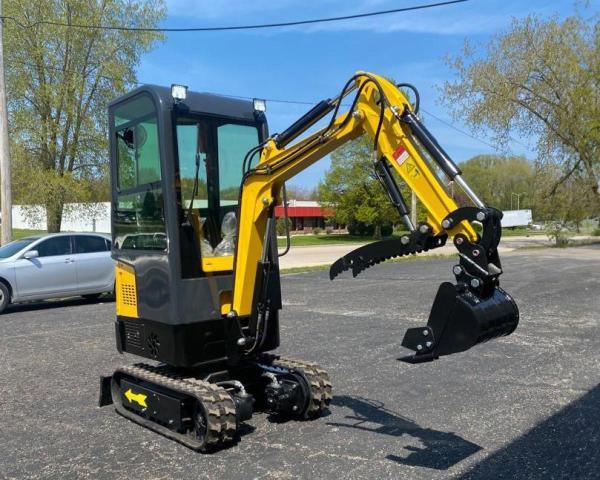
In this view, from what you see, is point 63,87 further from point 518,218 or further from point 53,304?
point 518,218

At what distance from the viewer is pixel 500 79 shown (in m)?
32.5

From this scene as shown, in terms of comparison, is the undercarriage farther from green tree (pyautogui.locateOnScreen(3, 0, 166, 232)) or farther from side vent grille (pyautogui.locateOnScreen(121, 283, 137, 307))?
green tree (pyautogui.locateOnScreen(3, 0, 166, 232))

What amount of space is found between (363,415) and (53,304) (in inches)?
412

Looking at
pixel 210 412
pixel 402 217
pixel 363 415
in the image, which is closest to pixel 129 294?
pixel 210 412

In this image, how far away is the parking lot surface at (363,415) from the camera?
4.39 metres

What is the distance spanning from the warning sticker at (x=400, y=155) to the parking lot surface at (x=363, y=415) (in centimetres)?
213

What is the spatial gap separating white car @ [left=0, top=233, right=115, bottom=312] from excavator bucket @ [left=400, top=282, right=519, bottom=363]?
34.7 ft

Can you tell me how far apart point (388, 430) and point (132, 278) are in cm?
258

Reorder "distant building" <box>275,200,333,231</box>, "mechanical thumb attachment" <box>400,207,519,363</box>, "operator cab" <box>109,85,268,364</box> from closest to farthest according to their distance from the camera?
"mechanical thumb attachment" <box>400,207,519,363</box>, "operator cab" <box>109,85,268,364</box>, "distant building" <box>275,200,333,231</box>

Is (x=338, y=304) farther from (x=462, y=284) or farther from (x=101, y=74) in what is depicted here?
(x=101, y=74)

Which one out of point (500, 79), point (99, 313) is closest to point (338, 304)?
point (99, 313)

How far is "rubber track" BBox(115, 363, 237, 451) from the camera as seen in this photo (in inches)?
179

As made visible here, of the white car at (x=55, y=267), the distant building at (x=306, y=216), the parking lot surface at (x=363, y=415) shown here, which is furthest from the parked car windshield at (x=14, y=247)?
the distant building at (x=306, y=216)

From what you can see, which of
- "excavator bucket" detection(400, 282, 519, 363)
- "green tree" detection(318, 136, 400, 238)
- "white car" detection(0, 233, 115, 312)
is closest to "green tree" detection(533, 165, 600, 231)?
"green tree" detection(318, 136, 400, 238)
